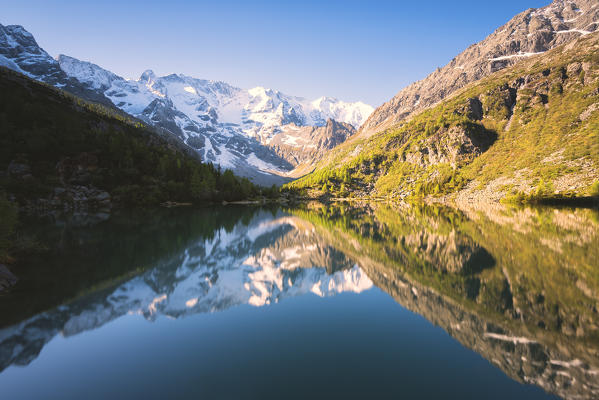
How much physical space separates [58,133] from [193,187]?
4514cm

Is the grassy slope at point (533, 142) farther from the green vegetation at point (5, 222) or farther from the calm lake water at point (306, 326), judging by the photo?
the green vegetation at point (5, 222)

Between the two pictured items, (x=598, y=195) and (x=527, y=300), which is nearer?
(x=527, y=300)

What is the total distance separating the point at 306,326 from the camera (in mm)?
12852

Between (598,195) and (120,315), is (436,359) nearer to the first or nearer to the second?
(120,315)

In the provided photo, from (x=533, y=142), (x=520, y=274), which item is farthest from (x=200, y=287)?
(x=533, y=142)

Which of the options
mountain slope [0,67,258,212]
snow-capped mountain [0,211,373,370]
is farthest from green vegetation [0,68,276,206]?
snow-capped mountain [0,211,373,370]

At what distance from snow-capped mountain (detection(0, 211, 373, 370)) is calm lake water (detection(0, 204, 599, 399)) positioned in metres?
0.11

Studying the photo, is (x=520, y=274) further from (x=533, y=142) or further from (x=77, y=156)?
(x=533, y=142)

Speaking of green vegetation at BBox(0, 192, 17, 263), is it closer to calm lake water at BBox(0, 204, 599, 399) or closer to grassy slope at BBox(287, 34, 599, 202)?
calm lake water at BBox(0, 204, 599, 399)

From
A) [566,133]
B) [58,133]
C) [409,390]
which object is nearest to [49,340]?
[409,390]

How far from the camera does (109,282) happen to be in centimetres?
1814

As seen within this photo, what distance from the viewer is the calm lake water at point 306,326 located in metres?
8.34

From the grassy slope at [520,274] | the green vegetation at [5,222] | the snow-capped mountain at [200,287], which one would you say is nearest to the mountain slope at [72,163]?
the green vegetation at [5,222]

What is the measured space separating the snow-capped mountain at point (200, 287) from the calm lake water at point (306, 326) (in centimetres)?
11
